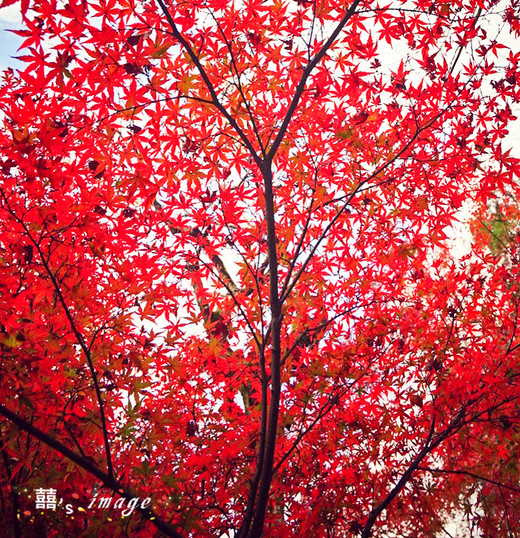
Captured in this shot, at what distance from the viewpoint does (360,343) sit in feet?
11.1

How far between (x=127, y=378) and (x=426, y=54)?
9.75 feet

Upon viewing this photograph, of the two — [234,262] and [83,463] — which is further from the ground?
[234,262]

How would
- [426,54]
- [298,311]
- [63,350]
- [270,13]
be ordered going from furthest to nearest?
[298,311] < [426,54] < [270,13] < [63,350]

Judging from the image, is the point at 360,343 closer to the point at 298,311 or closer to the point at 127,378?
the point at 298,311

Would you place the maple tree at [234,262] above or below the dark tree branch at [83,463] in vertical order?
above

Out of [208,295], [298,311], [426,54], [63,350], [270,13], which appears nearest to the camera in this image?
[63,350]

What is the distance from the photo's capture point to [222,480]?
10.0ft

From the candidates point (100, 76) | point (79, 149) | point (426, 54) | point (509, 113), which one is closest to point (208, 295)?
point (79, 149)

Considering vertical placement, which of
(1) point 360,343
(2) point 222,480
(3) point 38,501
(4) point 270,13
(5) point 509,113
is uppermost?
(5) point 509,113

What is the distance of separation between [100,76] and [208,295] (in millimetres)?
1706

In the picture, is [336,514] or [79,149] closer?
[79,149]

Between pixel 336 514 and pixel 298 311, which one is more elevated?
pixel 298 311

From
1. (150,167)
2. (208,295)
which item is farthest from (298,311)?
(150,167)

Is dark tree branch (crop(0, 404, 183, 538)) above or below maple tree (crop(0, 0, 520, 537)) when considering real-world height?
below
